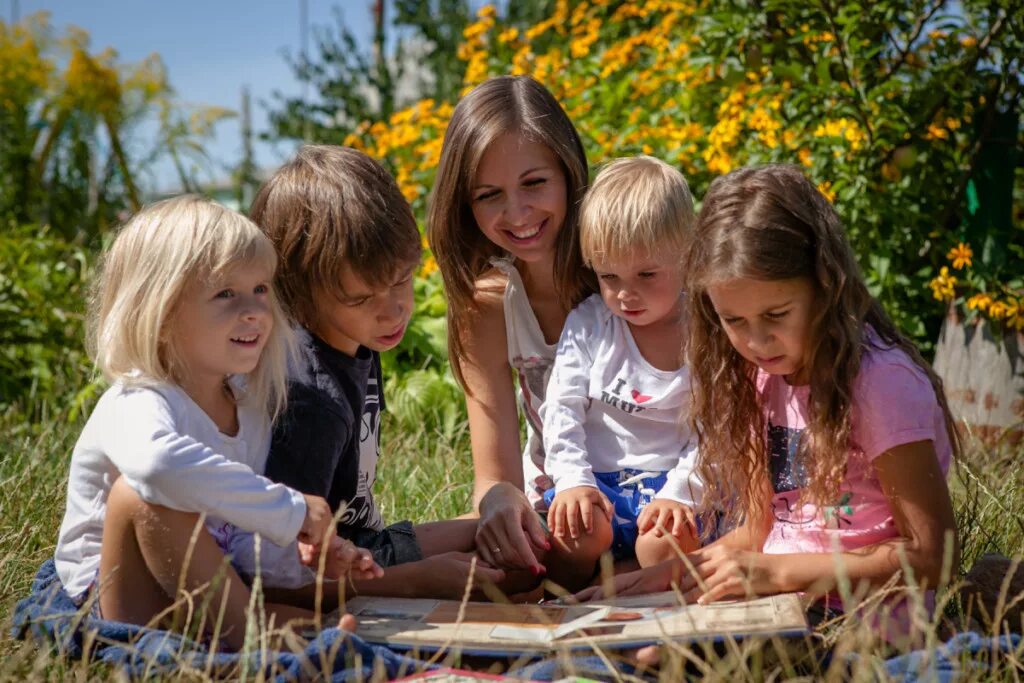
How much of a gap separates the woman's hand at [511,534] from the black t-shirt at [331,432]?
29cm

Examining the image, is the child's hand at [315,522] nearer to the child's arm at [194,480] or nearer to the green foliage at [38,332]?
the child's arm at [194,480]

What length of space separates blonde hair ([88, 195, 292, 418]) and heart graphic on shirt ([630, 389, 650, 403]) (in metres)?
0.90

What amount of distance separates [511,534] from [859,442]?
0.87 meters

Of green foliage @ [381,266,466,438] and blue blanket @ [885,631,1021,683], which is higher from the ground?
green foliage @ [381,266,466,438]

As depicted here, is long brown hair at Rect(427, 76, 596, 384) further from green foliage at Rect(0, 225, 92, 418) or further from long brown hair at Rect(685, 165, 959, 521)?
green foliage at Rect(0, 225, 92, 418)

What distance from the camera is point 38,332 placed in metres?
4.67

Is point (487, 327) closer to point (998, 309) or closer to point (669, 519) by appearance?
point (669, 519)

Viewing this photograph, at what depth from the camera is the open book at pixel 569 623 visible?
6.79 ft

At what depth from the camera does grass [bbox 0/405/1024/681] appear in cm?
195

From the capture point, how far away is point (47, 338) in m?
4.70

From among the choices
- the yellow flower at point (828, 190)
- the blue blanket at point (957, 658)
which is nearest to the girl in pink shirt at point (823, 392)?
the blue blanket at point (957, 658)

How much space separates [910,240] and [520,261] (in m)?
1.75

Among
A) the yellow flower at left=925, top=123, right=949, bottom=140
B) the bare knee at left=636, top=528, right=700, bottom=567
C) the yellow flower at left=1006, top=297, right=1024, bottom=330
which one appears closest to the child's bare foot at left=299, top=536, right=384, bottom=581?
the bare knee at left=636, top=528, right=700, bottom=567

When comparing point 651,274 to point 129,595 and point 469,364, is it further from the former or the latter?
point 129,595
